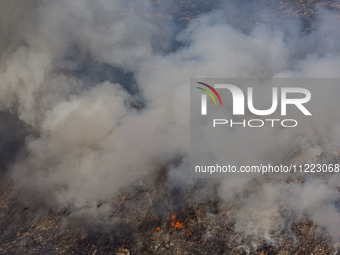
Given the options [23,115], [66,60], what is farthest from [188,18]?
[23,115]

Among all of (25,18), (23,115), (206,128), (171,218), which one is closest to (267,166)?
(206,128)

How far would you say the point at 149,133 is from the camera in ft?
37.7

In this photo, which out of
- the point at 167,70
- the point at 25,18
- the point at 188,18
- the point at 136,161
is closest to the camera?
the point at 136,161

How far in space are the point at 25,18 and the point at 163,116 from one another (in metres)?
9.47

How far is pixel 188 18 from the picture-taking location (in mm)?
18484

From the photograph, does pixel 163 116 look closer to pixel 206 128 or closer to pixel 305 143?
pixel 206 128

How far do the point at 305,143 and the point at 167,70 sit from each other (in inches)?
281

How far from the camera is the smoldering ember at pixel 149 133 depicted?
8656 millimetres

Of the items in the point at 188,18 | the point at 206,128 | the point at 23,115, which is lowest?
the point at 206,128

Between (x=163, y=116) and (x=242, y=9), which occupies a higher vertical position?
(x=242, y=9)

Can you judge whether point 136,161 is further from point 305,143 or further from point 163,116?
point 305,143

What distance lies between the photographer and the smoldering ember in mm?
8656

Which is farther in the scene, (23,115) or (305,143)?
(23,115)

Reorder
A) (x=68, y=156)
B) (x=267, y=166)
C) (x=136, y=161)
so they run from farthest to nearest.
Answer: (x=68, y=156) → (x=136, y=161) → (x=267, y=166)
